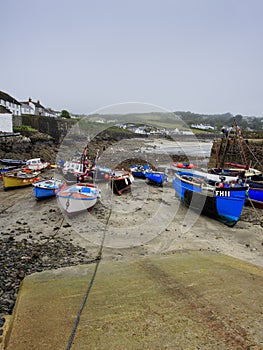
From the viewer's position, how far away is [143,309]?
177 inches

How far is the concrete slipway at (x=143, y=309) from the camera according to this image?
380 centimetres

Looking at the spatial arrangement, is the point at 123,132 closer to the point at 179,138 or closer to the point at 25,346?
the point at 179,138

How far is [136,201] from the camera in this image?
15352 mm

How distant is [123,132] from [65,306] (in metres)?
56.3

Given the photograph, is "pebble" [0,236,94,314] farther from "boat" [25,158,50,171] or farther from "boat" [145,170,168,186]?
"boat" [25,158,50,171]

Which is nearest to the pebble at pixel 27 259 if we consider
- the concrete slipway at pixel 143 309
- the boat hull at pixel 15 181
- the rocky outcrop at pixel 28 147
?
the concrete slipway at pixel 143 309

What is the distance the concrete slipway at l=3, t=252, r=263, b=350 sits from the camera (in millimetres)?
3803

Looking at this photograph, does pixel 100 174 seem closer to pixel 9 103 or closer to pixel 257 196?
pixel 257 196

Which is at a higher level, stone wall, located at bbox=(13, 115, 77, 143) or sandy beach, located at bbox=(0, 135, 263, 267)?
stone wall, located at bbox=(13, 115, 77, 143)

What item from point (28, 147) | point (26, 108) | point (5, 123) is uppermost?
point (26, 108)

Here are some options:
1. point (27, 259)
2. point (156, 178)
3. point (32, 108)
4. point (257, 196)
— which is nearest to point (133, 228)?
point (27, 259)

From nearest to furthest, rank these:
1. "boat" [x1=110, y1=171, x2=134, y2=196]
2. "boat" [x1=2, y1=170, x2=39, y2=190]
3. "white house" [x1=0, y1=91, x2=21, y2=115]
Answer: "boat" [x1=110, y1=171, x2=134, y2=196]
"boat" [x1=2, y1=170, x2=39, y2=190]
"white house" [x1=0, y1=91, x2=21, y2=115]

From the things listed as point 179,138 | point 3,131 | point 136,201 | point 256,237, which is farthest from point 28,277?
point 179,138

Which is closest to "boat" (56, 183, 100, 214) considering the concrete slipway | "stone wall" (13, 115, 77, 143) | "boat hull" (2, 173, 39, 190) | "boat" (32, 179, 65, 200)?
"boat" (32, 179, 65, 200)
